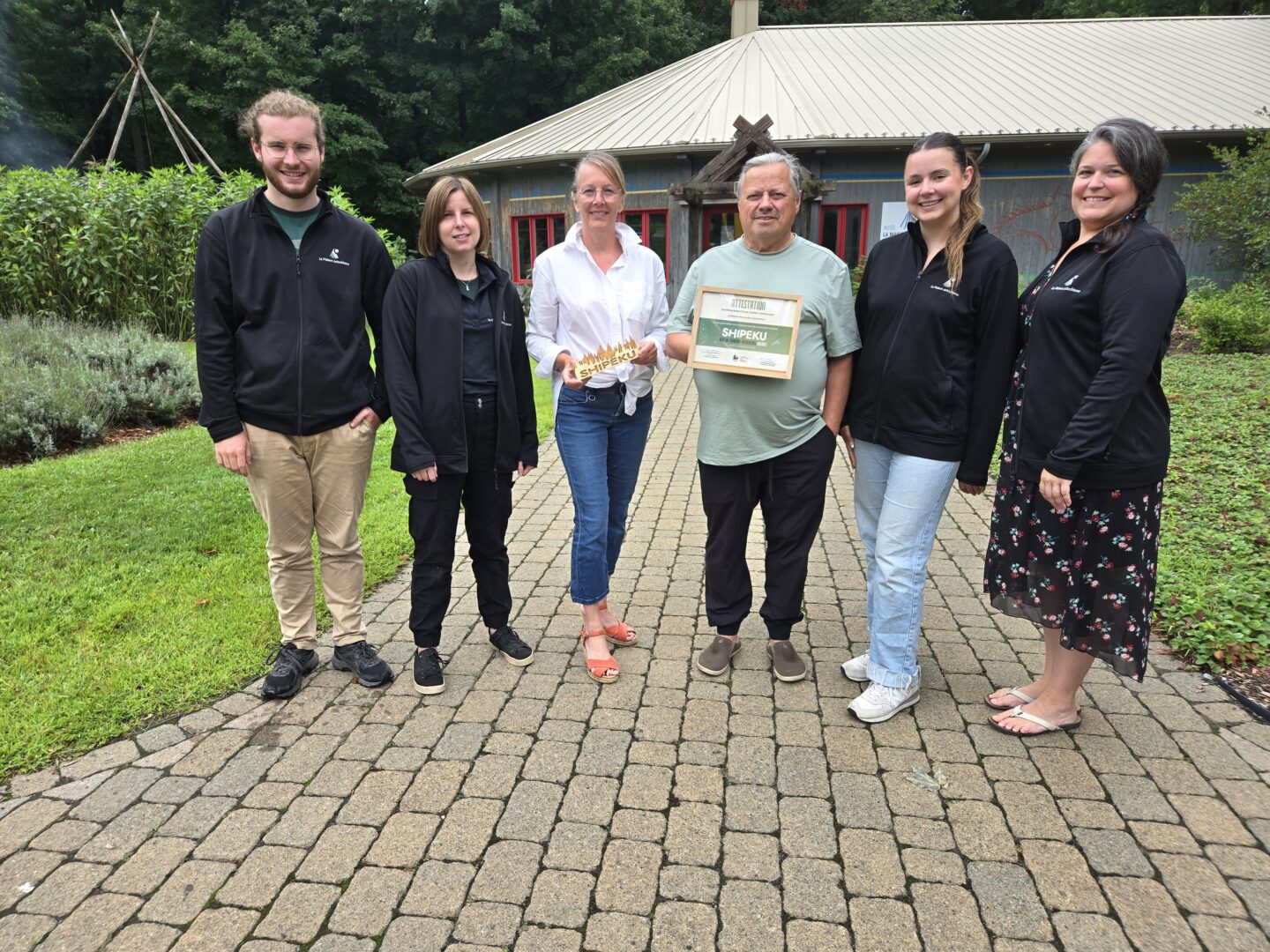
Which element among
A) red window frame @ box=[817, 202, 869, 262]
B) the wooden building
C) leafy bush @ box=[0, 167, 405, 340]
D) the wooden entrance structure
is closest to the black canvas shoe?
leafy bush @ box=[0, 167, 405, 340]

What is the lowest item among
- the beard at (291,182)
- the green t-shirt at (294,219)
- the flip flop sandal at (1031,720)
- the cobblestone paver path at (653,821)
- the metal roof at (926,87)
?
the cobblestone paver path at (653,821)

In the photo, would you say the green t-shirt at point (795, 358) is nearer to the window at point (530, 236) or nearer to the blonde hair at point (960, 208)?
the blonde hair at point (960, 208)

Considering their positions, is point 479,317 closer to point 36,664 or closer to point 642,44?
point 36,664

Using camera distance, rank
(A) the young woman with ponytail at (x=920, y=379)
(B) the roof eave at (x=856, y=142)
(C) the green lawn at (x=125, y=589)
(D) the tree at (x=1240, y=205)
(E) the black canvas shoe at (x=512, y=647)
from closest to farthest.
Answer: (A) the young woman with ponytail at (x=920, y=379), (C) the green lawn at (x=125, y=589), (E) the black canvas shoe at (x=512, y=647), (D) the tree at (x=1240, y=205), (B) the roof eave at (x=856, y=142)

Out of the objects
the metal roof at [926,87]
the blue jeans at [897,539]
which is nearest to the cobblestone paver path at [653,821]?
the blue jeans at [897,539]

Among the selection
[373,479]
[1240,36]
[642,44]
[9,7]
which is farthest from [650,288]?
[9,7]

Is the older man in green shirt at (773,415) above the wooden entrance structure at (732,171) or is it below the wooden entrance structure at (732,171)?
below

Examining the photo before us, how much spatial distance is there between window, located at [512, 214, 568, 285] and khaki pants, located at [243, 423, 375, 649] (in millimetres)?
15492

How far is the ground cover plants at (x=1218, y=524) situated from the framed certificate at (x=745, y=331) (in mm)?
2641

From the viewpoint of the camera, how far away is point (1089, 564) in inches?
118

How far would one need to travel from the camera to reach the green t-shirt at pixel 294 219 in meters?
3.34

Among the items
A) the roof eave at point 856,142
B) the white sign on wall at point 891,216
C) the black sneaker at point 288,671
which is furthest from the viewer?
the white sign on wall at point 891,216

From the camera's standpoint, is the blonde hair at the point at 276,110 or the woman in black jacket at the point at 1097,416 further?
the blonde hair at the point at 276,110

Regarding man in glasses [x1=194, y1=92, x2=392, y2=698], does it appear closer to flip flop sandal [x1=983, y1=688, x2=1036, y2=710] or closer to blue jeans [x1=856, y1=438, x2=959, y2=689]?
blue jeans [x1=856, y1=438, x2=959, y2=689]
